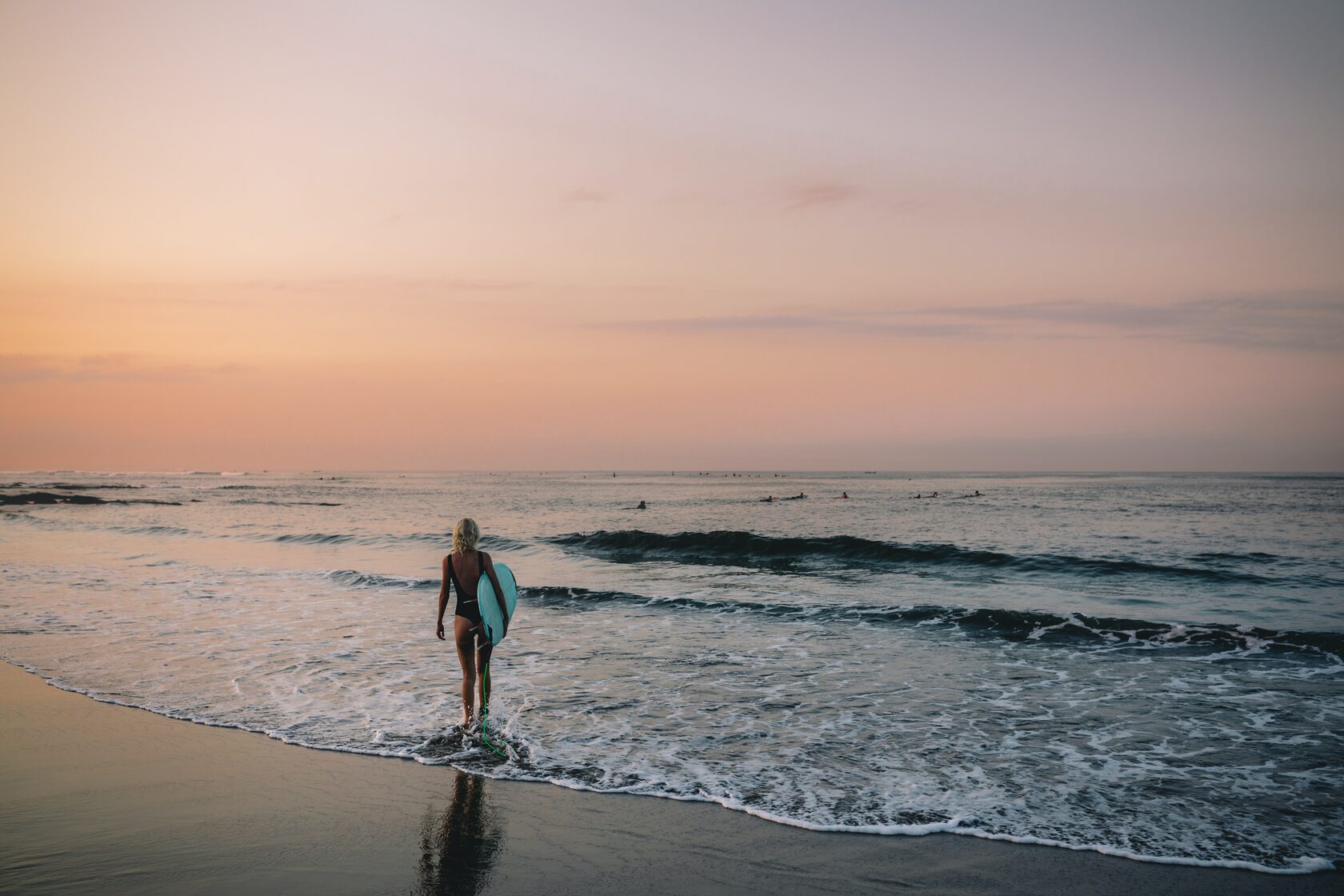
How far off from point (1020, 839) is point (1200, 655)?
9.96m

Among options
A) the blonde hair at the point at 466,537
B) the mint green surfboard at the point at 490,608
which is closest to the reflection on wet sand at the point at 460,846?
the mint green surfboard at the point at 490,608

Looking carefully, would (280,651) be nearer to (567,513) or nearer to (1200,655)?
(1200,655)

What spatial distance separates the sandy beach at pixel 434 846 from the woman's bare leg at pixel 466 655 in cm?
123

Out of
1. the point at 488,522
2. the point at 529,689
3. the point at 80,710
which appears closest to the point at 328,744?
the point at 529,689

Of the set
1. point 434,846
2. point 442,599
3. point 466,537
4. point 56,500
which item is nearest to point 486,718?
point 442,599

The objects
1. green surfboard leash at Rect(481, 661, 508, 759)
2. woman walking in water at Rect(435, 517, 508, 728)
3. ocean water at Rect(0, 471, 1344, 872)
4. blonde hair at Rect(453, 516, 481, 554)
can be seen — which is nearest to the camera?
ocean water at Rect(0, 471, 1344, 872)

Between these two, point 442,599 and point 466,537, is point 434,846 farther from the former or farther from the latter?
point 442,599

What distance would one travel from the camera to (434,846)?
6.04 m

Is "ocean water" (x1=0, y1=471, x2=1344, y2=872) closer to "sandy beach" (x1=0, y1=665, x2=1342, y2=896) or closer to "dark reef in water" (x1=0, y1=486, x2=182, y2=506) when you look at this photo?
"sandy beach" (x1=0, y1=665, x2=1342, y2=896)

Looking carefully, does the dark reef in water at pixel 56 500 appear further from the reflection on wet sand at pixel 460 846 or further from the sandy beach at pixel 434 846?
the reflection on wet sand at pixel 460 846

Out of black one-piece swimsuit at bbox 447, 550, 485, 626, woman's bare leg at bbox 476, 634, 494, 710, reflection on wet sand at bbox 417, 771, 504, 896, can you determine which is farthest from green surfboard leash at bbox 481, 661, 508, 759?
reflection on wet sand at bbox 417, 771, 504, 896

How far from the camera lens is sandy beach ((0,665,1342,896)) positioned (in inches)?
216

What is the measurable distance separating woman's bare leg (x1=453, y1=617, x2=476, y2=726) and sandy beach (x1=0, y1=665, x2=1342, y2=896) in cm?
123

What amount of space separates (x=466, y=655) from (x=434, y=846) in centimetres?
312
